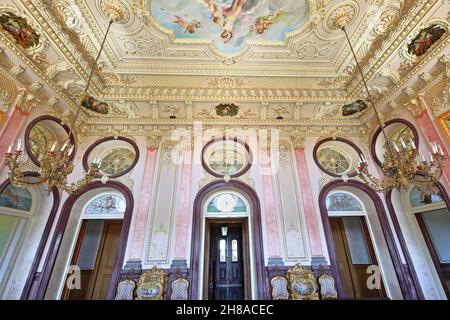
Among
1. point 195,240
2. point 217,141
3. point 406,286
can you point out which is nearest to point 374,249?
point 406,286

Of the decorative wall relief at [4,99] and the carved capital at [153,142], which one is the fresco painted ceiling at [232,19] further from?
the decorative wall relief at [4,99]

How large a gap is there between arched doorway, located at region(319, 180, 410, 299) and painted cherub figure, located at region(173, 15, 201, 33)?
566 cm

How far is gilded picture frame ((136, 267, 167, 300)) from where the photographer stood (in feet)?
15.8

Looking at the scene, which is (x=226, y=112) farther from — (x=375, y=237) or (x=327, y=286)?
(x=375, y=237)

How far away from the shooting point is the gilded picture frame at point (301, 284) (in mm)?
Answer: 4859

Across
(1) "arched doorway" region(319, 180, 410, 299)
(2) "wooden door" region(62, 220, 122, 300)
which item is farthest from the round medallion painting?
(2) "wooden door" region(62, 220, 122, 300)

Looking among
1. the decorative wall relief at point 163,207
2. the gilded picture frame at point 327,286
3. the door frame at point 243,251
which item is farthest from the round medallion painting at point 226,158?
the gilded picture frame at point 327,286

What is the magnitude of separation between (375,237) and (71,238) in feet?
28.5

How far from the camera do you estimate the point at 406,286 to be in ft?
16.9

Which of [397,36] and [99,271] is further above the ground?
[397,36]

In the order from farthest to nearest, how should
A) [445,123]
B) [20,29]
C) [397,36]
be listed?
[445,123] < [397,36] < [20,29]

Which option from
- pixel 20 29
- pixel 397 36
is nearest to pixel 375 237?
pixel 397 36

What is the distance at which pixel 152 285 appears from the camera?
4.93 m
